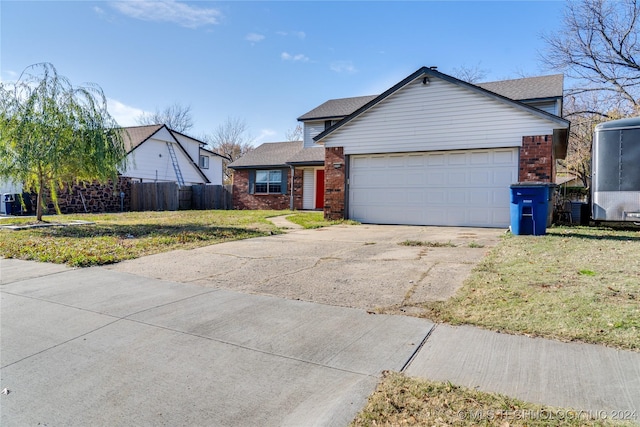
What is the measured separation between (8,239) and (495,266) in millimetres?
10235

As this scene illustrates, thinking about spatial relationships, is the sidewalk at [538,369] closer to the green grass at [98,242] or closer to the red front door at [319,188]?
the green grass at [98,242]

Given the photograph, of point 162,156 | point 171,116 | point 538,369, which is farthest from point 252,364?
point 171,116

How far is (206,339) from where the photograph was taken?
316 cm

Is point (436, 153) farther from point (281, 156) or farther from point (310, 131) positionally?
point (281, 156)

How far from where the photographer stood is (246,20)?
13.2 meters

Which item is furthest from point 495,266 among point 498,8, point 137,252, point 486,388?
point 498,8

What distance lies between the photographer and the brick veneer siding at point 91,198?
65.4ft

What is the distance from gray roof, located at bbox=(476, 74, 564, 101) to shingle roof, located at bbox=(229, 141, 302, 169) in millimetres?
11468

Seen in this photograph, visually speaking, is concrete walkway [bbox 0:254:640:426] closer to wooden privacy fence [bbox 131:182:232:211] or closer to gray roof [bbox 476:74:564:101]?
gray roof [bbox 476:74:564:101]

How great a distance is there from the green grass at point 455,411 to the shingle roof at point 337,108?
19642 mm

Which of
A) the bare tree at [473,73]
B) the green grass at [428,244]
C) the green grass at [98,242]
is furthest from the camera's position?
the bare tree at [473,73]

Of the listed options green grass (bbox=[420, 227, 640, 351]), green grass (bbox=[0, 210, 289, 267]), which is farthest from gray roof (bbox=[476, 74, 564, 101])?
green grass (bbox=[0, 210, 289, 267])

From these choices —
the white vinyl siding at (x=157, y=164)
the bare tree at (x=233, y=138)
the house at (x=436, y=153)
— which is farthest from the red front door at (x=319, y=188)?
the bare tree at (x=233, y=138)

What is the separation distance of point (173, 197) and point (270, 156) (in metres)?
6.60
